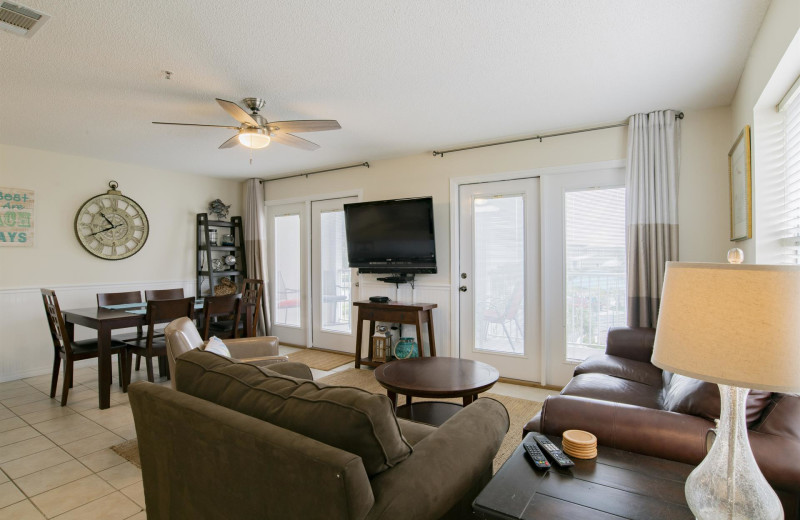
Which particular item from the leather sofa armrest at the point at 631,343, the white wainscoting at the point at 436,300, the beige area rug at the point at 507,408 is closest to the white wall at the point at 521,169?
the white wainscoting at the point at 436,300

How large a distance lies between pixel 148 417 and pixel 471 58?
2.37m

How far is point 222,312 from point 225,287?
1.86m

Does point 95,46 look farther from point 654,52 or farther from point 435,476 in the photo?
point 654,52

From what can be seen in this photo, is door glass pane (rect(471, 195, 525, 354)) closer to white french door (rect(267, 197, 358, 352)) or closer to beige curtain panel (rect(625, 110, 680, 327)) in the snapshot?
beige curtain panel (rect(625, 110, 680, 327))

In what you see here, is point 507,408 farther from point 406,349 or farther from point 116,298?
point 116,298

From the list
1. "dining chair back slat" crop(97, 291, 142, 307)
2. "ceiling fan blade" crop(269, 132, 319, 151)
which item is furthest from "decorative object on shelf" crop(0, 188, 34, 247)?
"ceiling fan blade" crop(269, 132, 319, 151)

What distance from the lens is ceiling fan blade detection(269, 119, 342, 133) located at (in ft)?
9.46

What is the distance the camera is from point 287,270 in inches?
228

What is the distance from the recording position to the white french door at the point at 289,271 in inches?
221

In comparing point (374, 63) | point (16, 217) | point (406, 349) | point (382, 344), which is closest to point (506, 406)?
point (406, 349)

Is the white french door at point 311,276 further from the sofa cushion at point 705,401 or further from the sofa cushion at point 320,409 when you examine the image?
the sofa cushion at point 705,401

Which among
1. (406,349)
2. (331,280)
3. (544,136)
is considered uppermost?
(544,136)

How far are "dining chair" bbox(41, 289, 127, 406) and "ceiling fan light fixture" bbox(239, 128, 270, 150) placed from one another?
2013mm

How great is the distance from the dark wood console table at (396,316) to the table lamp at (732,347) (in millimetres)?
3203
